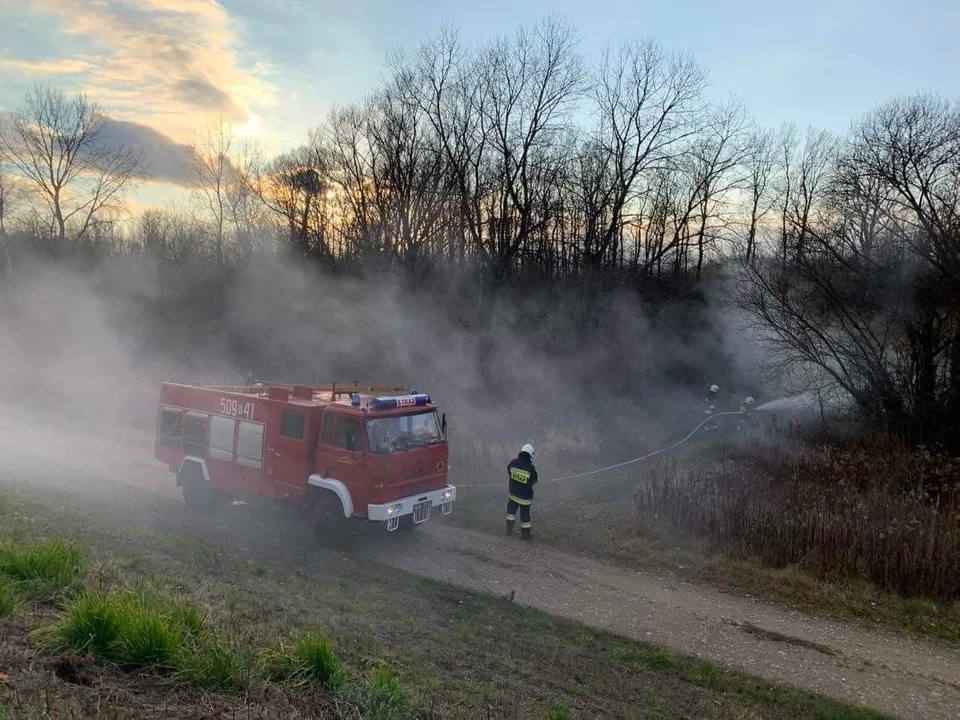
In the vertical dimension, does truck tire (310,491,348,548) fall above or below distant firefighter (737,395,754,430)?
below

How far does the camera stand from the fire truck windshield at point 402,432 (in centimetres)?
1007

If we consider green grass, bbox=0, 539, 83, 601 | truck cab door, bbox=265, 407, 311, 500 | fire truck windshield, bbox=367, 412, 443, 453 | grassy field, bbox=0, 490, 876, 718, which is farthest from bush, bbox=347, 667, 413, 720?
truck cab door, bbox=265, 407, 311, 500

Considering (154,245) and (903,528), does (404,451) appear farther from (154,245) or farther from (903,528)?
(154,245)

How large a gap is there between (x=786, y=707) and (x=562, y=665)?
221cm

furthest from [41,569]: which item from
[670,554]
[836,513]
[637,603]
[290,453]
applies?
[836,513]

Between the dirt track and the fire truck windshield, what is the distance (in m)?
1.79

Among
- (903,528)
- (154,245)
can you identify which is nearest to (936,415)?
(903,528)

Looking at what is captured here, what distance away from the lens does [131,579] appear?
606 centimetres

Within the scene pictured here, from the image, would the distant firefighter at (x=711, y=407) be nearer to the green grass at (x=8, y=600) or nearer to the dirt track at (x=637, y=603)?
the dirt track at (x=637, y=603)

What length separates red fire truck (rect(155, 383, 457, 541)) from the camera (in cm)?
1005

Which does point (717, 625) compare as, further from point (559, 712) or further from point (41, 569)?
point (41, 569)

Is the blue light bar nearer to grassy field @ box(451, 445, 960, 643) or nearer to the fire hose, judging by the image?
grassy field @ box(451, 445, 960, 643)

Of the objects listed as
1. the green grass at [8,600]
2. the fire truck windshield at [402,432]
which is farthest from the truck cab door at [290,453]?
the green grass at [8,600]

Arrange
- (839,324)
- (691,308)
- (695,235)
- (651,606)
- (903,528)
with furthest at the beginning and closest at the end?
(695,235)
(691,308)
(839,324)
(903,528)
(651,606)
